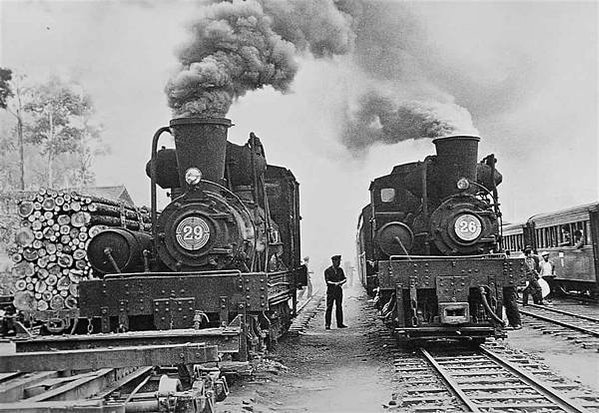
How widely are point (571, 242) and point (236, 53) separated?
10.5 meters

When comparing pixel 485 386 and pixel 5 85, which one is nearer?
pixel 485 386

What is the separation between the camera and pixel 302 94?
13.2 metres

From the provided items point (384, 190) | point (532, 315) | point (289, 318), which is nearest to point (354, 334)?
point (289, 318)

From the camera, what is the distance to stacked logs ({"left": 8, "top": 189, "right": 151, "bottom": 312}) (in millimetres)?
10227

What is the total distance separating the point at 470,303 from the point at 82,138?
1042cm

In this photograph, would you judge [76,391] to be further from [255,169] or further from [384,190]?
[384,190]

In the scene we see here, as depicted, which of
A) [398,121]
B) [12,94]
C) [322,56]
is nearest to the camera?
[322,56]

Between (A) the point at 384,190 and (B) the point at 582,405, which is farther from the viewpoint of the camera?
(A) the point at 384,190

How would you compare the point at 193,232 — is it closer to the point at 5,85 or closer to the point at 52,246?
the point at 52,246

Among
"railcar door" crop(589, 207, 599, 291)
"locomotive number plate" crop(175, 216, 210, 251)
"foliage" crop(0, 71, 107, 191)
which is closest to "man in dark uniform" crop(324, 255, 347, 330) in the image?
"foliage" crop(0, 71, 107, 191)

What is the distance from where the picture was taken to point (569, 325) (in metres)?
11.8

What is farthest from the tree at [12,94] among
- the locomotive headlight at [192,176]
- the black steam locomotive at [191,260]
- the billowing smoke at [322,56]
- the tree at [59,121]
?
the locomotive headlight at [192,176]

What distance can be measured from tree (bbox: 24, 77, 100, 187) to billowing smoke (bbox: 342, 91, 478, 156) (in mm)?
4815

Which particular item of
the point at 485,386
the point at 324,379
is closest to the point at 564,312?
the point at 324,379
